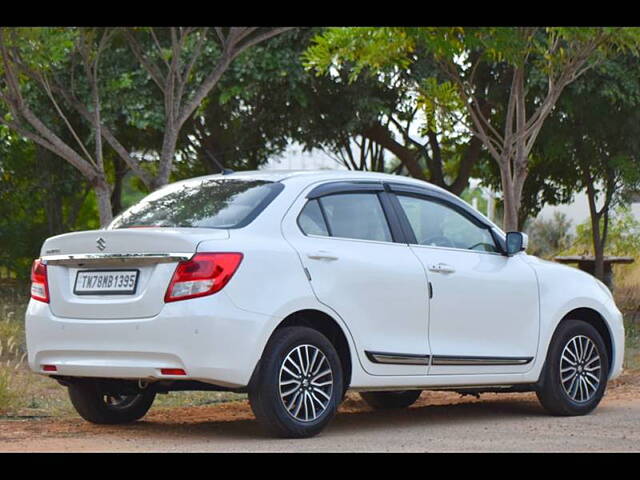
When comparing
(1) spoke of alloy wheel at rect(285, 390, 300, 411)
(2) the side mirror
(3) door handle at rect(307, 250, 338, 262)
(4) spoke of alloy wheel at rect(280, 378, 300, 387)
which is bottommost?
(1) spoke of alloy wheel at rect(285, 390, 300, 411)

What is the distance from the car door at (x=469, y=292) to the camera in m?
9.02

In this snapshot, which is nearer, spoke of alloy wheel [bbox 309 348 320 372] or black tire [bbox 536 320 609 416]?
spoke of alloy wheel [bbox 309 348 320 372]

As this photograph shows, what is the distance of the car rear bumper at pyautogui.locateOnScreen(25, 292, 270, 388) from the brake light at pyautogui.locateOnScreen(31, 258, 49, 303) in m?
0.47

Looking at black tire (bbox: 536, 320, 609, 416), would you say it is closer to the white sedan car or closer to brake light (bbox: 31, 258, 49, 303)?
the white sedan car

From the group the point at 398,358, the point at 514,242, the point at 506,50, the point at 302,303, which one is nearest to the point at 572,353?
the point at 514,242

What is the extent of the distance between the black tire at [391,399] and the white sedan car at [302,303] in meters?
1.21

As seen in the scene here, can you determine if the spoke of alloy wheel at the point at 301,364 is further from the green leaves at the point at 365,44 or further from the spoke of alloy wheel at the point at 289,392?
the green leaves at the point at 365,44

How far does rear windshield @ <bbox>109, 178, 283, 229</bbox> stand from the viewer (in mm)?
8219

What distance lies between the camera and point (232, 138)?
25.8 m

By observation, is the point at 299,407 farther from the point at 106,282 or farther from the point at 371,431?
the point at 106,282

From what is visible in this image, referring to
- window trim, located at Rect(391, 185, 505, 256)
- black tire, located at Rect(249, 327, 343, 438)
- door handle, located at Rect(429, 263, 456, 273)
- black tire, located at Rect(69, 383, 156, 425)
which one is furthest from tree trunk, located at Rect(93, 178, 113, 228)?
black tire, located at Rect(249, 327, 343, 438)
